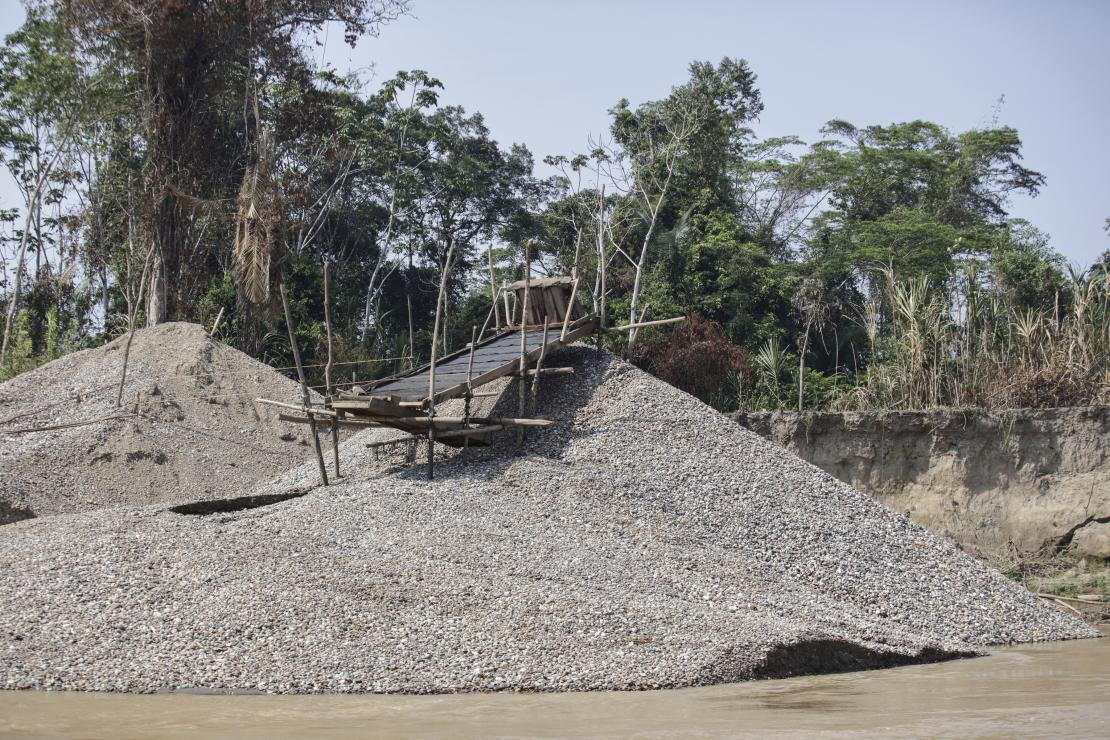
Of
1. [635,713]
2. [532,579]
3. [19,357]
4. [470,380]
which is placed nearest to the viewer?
[635,713]

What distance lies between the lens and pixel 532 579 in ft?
21.3

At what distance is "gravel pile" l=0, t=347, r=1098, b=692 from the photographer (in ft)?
17.9

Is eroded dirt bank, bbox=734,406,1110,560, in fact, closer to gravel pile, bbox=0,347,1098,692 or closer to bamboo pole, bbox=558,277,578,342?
gravel pile, bbox=0,347,1098,692

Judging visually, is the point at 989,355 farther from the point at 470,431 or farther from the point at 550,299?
the point at 470,431

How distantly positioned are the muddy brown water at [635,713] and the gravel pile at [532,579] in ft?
0.77


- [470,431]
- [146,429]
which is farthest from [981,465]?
[146,429]

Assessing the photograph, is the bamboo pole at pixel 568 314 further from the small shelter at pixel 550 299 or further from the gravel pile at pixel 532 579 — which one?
the gravel pile at pixel 532 579

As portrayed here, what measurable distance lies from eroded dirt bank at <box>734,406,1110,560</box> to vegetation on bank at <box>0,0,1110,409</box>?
0.39 metres

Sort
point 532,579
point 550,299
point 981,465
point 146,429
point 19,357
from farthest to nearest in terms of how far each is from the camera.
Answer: point 19,357 < point 146,429 < point 981,465 < point 550,299 < point 532,579

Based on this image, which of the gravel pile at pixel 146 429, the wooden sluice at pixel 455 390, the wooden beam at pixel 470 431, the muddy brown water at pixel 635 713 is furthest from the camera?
the gravel pile at pixel 146 429

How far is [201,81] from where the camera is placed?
50.4 feet

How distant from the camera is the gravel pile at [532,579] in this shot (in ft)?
17.9

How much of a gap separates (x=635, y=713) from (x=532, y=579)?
71.2 inches

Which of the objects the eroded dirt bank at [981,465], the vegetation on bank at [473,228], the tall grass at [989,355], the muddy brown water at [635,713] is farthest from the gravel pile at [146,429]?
the tall grass at [989,355]
